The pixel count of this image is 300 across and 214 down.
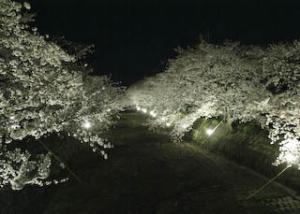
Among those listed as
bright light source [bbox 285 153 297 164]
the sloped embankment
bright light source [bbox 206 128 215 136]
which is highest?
bright light source [bbox 206 128 215 136]

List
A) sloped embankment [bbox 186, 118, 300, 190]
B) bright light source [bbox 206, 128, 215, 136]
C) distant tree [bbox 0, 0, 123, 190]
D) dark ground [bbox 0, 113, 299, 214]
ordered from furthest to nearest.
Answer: bright light source [bbox 206, 128, 215, 136]
sloped embankment [bbox 186, 118, 300, 190]
dark ground [bbox 0, 113, 299, 214]
distant tree [bbox 0, 0, 123, 190]

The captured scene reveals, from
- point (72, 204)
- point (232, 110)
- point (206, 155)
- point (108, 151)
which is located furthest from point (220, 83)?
point (72, 204)

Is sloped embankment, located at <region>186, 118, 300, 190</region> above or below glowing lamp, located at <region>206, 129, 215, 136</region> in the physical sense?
below

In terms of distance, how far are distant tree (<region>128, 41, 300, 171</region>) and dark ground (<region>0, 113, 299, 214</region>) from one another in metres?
2.84

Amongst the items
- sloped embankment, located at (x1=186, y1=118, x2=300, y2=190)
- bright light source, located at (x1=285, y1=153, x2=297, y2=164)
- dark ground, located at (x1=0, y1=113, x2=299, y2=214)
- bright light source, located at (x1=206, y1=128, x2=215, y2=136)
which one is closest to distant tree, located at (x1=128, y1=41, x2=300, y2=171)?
bright light source, located at (x1=285, y1=153, x2=297, y2=164)

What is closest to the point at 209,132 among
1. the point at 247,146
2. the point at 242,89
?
the point at 247,146

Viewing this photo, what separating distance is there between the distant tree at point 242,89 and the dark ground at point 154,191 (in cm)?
284

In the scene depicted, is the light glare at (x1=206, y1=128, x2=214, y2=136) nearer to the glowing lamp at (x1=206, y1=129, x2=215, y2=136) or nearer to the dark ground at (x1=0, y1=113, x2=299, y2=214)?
the glowing lamp at (x1=206, y1=129, x2=215, y2=136)

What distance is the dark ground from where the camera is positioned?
47.7 ft

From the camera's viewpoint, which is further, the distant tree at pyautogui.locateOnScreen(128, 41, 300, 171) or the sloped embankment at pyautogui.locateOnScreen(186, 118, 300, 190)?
the distant tree at pyautogui.locateOnScreen(128, 41, 300, 171)

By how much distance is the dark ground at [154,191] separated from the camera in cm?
1453

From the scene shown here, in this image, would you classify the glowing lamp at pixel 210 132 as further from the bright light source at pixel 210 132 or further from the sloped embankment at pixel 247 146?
the sloped embankment at pixel 247 146

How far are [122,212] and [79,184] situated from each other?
13.8 feet

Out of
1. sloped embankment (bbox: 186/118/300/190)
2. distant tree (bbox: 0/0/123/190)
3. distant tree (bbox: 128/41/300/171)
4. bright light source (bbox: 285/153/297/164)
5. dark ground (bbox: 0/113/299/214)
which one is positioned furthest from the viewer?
distant tree (bbox: 128/41/300/171)
